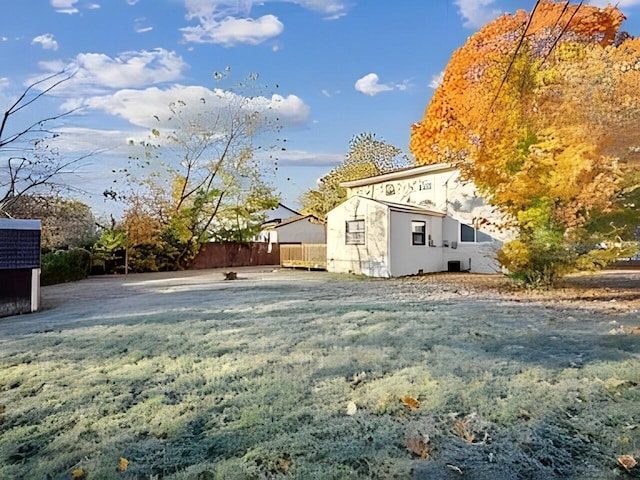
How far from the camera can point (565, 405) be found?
9.92ft

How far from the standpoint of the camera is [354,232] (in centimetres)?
1588

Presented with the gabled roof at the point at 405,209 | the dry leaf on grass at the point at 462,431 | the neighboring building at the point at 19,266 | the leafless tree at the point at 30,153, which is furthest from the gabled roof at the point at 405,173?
the dry leaf on grass at the point at 462,431

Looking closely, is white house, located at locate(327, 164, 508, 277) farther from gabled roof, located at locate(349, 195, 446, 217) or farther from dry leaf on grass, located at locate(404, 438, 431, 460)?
dry leaf on grass, located at locate(404, 438, 431, 460)

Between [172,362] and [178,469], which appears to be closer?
[178,469]

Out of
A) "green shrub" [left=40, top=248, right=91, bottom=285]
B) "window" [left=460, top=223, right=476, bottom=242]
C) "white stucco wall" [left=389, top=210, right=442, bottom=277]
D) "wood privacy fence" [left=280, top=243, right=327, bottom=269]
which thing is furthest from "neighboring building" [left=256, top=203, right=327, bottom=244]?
"window" [left=460, top=223, right=476, bottom=242]

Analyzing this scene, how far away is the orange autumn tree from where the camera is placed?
7.57 metres

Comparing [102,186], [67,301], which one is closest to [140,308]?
[67,301]

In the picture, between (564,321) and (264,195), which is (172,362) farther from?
(264,195)

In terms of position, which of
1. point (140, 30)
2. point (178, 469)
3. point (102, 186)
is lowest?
point (178, 469)

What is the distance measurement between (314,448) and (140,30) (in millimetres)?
12812

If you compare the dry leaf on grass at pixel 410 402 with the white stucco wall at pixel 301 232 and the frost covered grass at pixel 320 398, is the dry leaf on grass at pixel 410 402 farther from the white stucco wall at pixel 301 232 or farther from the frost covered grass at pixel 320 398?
the white stucco wall at pixel 301 232

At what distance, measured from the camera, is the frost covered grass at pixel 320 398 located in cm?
229

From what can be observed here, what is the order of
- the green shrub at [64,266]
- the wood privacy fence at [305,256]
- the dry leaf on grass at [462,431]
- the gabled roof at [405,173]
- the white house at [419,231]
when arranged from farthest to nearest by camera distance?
1. the wood privacy fence at [305,256]
2. the gabled roof at [405,173]
3. the white house at [419,231]
4. the green shrub at [64,266]
5. the dry leaf on grass at [462,431]

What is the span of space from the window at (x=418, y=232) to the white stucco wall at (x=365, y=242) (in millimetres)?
1524
